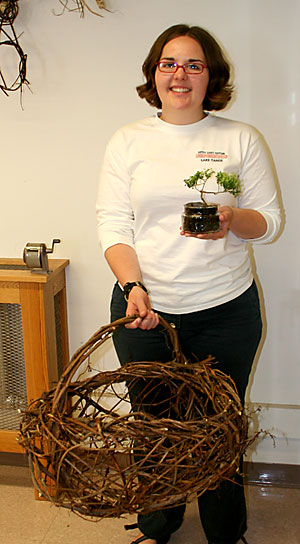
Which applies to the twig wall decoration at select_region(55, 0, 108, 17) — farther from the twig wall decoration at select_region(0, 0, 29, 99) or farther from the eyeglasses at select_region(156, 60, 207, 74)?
the eyeglasses at select_region(156, 60, 207, 74)

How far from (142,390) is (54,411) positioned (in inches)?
16.6

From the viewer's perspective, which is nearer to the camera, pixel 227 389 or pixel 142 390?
pixel 227 389

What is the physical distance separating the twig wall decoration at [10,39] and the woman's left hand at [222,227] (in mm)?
997

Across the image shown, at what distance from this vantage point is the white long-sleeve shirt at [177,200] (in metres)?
1.51

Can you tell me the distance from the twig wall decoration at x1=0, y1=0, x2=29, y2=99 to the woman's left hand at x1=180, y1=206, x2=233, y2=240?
100 centimetres

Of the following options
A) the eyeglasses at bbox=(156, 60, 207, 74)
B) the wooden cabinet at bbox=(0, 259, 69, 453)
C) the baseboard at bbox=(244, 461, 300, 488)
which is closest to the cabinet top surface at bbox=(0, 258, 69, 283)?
the wooden cabinet at bbox=(0, 259, 69, 453)

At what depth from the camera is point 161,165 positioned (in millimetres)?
1519

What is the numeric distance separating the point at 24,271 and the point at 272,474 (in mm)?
1200

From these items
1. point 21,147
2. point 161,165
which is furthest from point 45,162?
point 161,165

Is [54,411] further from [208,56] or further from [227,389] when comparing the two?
[208,56]

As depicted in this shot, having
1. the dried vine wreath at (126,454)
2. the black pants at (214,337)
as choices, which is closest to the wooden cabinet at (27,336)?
the black pants at (214,337)

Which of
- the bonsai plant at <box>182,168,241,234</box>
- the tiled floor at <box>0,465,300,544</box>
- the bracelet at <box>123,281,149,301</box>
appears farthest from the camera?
the tiled floor at <box>0,465,300,544</box>

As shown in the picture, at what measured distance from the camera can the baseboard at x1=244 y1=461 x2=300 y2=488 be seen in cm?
222

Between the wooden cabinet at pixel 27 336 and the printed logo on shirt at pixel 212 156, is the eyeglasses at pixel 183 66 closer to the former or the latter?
the printed logo on shirt at pixel 212 156
